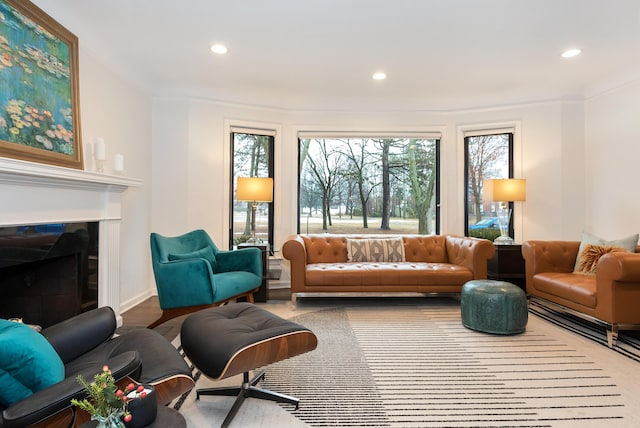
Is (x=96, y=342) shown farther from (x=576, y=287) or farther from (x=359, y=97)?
(x=359, y=97)

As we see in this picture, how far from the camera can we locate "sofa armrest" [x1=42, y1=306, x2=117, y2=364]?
1.68 m

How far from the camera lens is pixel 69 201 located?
105 inches

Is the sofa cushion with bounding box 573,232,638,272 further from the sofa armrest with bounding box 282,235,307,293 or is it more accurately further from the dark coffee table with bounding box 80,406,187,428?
the dark coffee table with bounding box 80,406,187,428

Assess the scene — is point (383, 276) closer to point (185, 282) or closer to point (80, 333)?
point (185, 282)

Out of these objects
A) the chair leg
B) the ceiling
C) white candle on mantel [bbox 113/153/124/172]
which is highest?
the ceiling

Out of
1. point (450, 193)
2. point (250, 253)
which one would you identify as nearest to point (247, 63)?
point (250, 253)

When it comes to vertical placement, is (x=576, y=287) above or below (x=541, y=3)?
below

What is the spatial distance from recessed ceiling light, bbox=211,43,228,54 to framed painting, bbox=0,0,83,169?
111 cm

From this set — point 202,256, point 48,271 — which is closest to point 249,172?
point 202,256

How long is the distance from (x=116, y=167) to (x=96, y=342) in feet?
6.47

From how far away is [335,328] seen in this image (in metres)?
3.21

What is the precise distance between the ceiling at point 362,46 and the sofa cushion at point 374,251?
196cm

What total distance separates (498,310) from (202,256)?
275 centimetres

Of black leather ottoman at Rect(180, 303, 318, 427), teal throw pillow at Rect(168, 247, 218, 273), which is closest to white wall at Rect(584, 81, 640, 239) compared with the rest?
black leather ottoman at Rect(180, 303, 318, 427)
